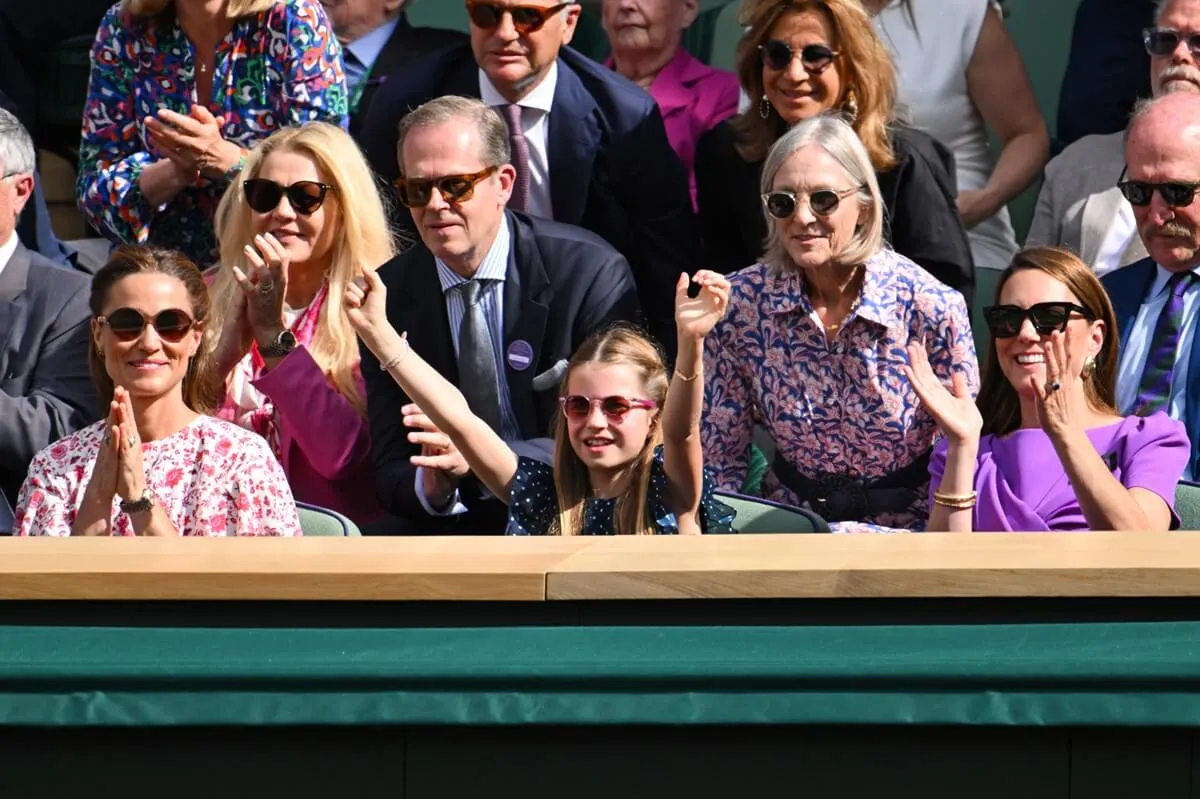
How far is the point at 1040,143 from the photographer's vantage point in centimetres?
506

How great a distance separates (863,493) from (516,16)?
4.67ft

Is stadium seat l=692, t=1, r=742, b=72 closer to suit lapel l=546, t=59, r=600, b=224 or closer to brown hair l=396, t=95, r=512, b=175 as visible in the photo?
suit lapel l=546, t=59, r=600, b=224

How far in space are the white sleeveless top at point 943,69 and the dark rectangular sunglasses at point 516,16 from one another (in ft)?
3.20

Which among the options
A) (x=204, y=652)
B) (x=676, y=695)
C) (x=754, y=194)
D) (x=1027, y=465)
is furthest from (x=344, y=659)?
(x=754, y=194)

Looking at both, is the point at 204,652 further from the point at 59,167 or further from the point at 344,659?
the point at 59,167

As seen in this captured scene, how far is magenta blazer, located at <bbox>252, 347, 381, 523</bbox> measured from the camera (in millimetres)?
4242

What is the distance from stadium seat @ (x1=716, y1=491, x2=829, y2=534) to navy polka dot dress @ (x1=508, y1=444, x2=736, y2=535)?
1.6 inches

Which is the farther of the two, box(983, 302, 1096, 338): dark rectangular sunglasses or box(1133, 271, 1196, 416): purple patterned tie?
box(1133, 271, 1196, 416): purple patterned tie

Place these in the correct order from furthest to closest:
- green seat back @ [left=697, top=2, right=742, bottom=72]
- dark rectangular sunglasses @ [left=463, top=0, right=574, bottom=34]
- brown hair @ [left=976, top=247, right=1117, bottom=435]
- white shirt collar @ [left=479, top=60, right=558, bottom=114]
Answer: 1. green seat back @ [left=697, top=2, right=742, bottom=72]
2. white shirt collar @ [left=479, top=60, right=558, bottom=114]
3. dark rectangular sunglasses @ [left=463, top=0, right=574, bottom=34]
4. brown hair @ [left=976, top=247, right=1117, bottom=435]

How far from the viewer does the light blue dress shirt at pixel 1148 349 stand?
164 inches

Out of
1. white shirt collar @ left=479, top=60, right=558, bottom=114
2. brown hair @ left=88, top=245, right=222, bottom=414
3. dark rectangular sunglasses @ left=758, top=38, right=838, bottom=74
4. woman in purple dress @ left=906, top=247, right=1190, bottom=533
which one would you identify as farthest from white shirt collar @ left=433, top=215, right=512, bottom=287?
woman in purple dress @ left=906, top=247, right=1190, bottom=533

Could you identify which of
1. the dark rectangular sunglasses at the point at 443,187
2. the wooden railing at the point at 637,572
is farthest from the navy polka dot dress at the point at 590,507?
the wooden railing at the point at 637,572

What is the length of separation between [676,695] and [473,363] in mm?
2019

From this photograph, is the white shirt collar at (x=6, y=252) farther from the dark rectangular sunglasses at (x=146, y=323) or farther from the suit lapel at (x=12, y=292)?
the dark rectangular sunglasses at (x=146, y=323)
